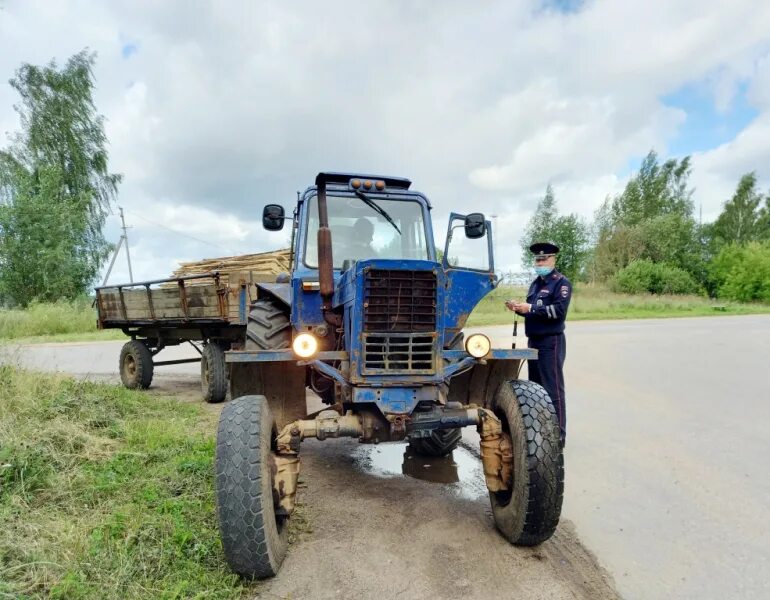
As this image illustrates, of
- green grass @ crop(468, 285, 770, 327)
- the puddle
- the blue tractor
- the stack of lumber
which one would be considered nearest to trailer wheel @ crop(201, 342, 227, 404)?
the stack of lumber

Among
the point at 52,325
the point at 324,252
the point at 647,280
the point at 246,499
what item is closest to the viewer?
the point at 246,499

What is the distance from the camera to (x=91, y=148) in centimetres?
2925

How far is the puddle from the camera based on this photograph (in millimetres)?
4512

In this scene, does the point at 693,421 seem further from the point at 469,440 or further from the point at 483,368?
the point at 483,368

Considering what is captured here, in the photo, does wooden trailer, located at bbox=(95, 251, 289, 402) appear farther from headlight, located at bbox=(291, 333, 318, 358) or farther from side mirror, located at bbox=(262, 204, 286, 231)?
headlight, located at bbox=(291, 333, 318, 358)

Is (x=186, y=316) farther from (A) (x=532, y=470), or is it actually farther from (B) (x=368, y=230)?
(A) (x=532, y=470)

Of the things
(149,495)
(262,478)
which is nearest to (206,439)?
(149,495)

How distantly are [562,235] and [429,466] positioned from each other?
38.6 meters

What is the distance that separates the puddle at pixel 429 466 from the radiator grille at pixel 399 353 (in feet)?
4.72

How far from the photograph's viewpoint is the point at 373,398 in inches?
134

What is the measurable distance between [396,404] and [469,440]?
282cm

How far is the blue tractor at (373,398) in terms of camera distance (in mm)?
2914

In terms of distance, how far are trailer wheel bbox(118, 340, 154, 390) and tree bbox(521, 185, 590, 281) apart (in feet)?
106

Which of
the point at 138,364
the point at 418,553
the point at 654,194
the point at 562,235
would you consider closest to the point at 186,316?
the point at 138,364
